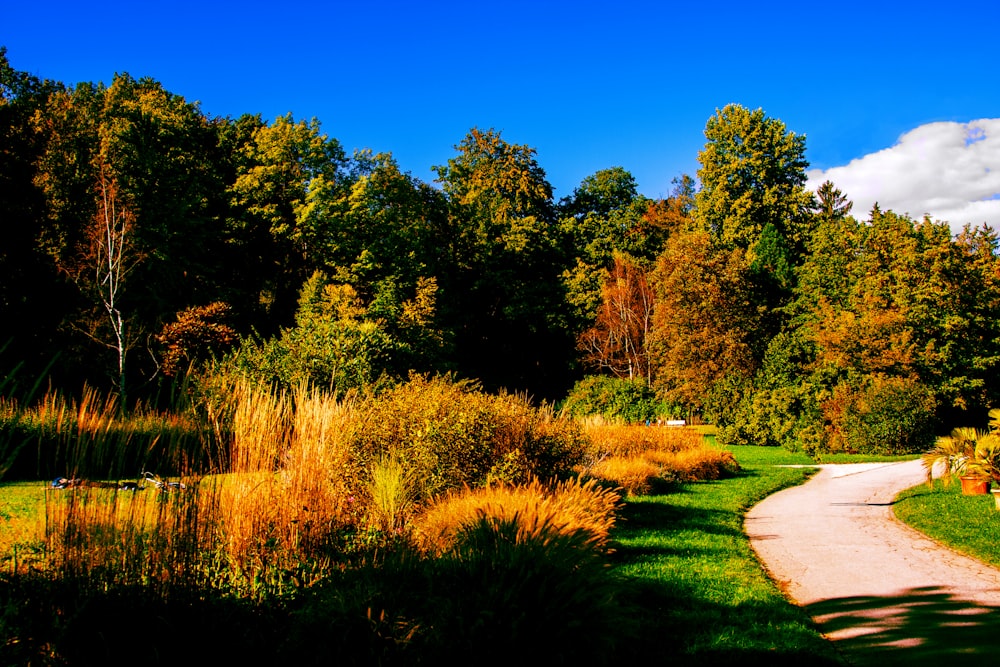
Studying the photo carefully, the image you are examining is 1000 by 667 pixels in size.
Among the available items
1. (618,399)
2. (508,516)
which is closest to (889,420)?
(618,399)

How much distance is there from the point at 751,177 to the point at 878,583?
39488 mm

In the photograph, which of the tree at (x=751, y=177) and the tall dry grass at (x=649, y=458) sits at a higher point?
the tree at (x=751, y=177)

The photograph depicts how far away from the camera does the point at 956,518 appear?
9.91 meters

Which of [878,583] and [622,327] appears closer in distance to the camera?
[878,583]

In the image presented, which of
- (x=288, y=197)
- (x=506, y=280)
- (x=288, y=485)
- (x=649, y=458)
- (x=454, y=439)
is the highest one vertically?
(x=288, y=197)

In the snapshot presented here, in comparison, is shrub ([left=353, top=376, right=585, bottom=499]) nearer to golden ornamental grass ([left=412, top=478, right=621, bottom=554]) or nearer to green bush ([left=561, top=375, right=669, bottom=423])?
golden ornamental grass ([left=412, top=478, right=621, bottom=554])

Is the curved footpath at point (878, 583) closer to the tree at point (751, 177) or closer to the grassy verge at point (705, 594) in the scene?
the grassy verge at point (705, 594)

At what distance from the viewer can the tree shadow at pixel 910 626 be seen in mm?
4672

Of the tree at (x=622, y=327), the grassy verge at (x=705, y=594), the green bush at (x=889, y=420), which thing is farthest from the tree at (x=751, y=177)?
the grassy verge at (x=705, y=594)

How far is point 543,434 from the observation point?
8922 millimetres

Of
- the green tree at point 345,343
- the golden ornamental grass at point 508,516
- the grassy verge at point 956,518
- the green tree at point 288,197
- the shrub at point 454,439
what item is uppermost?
the green tree at point 288,197

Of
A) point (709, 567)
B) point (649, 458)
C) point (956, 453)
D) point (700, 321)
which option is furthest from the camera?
point (700, 321)

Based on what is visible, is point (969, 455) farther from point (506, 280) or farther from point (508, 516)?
point (506, 280)

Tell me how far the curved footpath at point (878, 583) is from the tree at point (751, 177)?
104 feet
